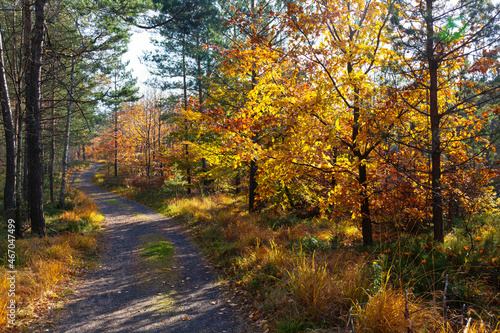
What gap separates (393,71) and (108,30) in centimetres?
713

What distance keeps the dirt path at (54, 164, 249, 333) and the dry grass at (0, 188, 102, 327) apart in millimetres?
508

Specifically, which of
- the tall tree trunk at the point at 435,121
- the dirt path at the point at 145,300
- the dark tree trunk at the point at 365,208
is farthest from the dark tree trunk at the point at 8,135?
the tall tree trunk at the point at 435,121

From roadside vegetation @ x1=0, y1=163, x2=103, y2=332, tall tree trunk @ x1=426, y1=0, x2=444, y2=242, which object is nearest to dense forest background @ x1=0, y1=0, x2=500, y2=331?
tall tree trunk @ x1=426, y1=0, x2=444, y2=242

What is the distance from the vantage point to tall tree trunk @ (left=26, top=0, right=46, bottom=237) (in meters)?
6.99

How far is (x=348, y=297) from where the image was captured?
12.5 ft

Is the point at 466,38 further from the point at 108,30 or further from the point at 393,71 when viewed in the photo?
the point at 108,30

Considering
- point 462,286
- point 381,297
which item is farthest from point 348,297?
point 462,286

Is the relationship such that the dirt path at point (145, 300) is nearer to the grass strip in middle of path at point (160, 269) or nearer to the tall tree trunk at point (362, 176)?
the grass strip in middle of path at point (160, 269)

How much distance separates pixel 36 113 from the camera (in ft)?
23.7

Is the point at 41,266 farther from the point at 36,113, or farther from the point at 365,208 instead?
the point at 365,208

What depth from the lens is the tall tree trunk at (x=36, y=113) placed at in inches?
275

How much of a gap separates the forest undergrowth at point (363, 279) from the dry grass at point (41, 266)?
336 cm

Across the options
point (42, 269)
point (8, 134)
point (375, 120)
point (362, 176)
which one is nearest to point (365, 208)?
point (362, 176)

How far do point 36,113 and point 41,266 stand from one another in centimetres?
411
